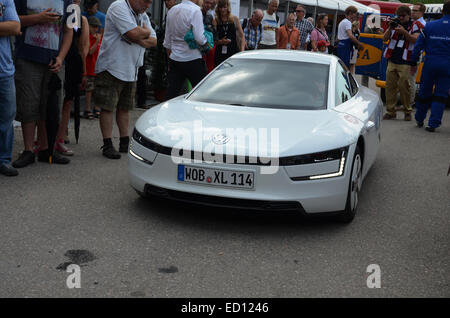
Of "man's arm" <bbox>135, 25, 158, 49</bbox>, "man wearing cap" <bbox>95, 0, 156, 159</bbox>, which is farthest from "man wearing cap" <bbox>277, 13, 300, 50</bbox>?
"man wearing cap" <bbox>95, 0, 156, 159</bbox>

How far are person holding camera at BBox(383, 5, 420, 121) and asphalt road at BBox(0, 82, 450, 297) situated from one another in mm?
4920

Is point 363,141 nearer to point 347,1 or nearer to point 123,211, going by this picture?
point 123,211

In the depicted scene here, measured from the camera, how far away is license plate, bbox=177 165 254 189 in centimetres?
400

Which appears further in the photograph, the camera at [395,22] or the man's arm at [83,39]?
the camera at [395,22]

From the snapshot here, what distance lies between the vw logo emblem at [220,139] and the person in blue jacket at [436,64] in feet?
19.8

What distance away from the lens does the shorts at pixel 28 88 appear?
5645 millimetres

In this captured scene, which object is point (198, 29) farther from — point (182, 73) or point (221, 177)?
point (221, 177)

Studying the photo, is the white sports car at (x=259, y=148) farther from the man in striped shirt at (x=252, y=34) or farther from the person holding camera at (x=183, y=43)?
the man in striped shirt at (x=252, y=34)

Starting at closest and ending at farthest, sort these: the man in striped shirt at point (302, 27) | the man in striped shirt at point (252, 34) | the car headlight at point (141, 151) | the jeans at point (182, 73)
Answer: the car headlight at point (141, 151), the jeans at point (182, 73), the man in striped shirt at point (252, 34), the man in striped shirt at point (302, 27)

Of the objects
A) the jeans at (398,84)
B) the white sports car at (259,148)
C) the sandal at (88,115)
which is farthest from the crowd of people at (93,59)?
the white sports car at (259,148)

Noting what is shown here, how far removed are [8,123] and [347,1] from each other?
24876 millimetres

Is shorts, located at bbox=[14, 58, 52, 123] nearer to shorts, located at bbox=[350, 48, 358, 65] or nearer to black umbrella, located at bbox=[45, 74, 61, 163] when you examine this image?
black umbrella, located at bbox=[45, 74, 61, 163]

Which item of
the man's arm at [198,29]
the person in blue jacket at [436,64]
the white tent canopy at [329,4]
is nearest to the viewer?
the man's arm at [198,29]

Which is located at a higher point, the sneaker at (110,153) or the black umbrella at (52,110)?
the black umbrella at (52,110)
